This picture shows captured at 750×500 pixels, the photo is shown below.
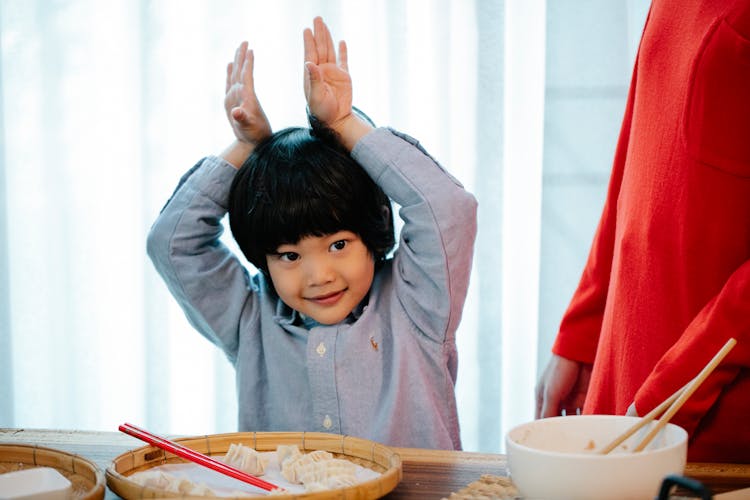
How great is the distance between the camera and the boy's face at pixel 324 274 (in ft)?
3.67

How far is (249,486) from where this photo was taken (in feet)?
2.43

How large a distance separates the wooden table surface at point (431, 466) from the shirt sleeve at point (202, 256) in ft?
1.06

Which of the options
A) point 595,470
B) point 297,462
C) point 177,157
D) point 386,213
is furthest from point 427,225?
point 177,157

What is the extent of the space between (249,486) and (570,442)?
0.27m

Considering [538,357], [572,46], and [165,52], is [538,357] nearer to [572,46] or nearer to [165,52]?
[572,46]

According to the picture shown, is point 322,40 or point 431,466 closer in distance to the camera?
point 431,466

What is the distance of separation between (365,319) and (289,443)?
0.36 metres

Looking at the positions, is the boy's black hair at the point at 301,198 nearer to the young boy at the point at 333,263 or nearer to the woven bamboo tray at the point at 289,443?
the young boy at the point at 333,263

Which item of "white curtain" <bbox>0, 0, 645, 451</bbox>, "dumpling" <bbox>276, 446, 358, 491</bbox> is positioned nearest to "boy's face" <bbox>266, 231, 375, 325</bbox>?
"dumpling" <bbox>276, 446, 358, 491</bbox>

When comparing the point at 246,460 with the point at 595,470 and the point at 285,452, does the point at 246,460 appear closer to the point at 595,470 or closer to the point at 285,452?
the point at 285,452

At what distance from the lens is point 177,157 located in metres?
1.94

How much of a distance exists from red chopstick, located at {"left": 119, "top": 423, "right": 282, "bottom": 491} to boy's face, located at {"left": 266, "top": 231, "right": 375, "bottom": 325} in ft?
1.21

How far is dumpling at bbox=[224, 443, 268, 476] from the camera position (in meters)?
0.77

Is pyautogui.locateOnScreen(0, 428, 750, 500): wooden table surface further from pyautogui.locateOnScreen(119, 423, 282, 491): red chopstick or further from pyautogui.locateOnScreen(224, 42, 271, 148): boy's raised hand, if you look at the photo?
pyautogui.locateOnScreen(224, 42, 271, 148): boy's raised hand
